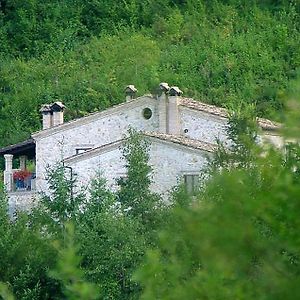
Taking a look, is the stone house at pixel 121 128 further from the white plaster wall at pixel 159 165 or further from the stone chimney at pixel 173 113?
the white plaster wall at pixel 159 165

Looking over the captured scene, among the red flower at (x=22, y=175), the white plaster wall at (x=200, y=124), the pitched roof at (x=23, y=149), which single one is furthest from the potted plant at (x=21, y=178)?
the white plaster wall at (x=200, y=124)

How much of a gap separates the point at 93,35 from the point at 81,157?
23.5 m

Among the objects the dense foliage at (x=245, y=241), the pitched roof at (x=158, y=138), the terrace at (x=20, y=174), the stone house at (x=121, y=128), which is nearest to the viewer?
the dense foliage at (x=245, y=241)

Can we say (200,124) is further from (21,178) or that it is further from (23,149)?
(23,149)

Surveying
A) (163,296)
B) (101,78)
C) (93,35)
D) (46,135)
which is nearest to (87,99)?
(101,78)

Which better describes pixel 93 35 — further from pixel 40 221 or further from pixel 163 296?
pixel 163 296

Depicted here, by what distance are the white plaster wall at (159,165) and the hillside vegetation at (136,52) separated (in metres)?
10.2

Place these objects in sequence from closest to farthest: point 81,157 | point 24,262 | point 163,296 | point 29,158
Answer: point 163,296 < point 24,262 < point 81,157 < point 29,158

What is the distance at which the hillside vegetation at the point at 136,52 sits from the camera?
143 feet

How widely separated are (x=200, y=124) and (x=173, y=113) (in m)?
0.66

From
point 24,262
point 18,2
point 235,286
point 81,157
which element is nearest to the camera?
point 235,286

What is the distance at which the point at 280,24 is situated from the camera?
4897 cm

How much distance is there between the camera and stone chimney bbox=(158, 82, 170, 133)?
30719 mm

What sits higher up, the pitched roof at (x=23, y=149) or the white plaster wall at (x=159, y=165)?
the pitched roof at (x=23, y=149)
